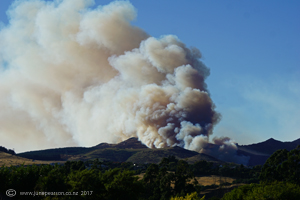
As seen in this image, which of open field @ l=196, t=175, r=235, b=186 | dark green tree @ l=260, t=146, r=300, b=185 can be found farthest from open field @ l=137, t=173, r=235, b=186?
dark green tree @ l=260, t=146, r=300, b=185

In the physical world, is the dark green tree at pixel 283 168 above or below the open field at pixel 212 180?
above

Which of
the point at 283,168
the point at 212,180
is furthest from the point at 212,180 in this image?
the point at 283,168

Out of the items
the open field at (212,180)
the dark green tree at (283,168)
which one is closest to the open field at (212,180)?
the open field at (212,180)

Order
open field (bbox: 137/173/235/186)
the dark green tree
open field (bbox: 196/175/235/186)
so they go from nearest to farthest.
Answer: the dark green tree < open field (bbox: 137/173/235/186) < open field (bbox: 196/175/235/186)

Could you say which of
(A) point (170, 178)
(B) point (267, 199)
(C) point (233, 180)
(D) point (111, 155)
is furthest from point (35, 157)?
(B) point (267, 199)

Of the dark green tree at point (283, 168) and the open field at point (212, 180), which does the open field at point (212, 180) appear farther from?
the dark green tree at point (283, 168)

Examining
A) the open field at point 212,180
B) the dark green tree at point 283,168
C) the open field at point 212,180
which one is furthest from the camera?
the open field at point 212,180

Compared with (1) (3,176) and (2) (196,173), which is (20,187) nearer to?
(1) (3,176)

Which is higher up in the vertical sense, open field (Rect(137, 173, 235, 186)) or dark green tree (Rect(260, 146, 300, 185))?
dark green tree (Rect(260, 146, 300, 185))

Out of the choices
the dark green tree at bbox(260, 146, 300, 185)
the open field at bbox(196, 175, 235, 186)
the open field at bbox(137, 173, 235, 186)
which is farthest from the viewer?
the open field at bbox(196, 175, 235, 186)

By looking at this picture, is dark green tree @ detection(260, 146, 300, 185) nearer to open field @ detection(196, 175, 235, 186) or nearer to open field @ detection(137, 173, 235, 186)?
open field @ detection(137, 173, 235, 186)

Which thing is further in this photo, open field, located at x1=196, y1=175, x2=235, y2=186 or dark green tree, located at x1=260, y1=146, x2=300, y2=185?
open field, located at x1=196, y1=175, x2=235, y2=186

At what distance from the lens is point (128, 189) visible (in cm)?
4669

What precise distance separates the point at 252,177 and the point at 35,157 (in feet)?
381
